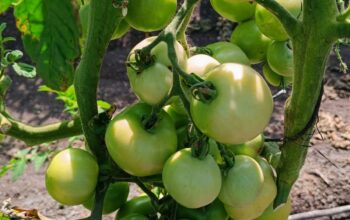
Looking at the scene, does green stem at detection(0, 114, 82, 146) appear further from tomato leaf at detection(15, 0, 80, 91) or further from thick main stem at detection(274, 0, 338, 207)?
thick main stem at detection(274, 0, 338, 207)

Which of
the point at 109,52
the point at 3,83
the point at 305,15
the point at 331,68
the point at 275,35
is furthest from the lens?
the point at 109,52

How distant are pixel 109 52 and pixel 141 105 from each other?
3217 millimetres

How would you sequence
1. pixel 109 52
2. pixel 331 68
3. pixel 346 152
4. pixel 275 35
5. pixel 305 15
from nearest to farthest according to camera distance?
pixel 305 15
pixel 275 35
pixel 346 152
pixel 331 68
pixel 109 52

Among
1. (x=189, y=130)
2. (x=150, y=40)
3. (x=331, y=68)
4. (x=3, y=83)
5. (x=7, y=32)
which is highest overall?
(x=150, y=40)

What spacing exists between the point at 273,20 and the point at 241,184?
0.24 m

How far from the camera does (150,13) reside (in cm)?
72

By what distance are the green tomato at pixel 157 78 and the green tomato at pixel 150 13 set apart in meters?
0.05

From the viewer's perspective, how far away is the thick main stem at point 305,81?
0.67 metres

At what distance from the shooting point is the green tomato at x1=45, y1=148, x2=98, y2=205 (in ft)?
2.49

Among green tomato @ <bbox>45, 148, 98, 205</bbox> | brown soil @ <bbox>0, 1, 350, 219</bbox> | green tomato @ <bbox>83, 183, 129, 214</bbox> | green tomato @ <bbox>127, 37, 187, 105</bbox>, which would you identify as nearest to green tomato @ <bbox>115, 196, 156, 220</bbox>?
green tomato @ <bbox>83, 183, 129, 214</bbox>

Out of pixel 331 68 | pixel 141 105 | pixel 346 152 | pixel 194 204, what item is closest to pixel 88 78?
pixel 141 105

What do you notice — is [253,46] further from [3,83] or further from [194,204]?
[3,83]

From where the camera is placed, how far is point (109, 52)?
390cm

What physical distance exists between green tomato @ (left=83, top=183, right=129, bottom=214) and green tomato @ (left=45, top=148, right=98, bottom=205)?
100 mm
